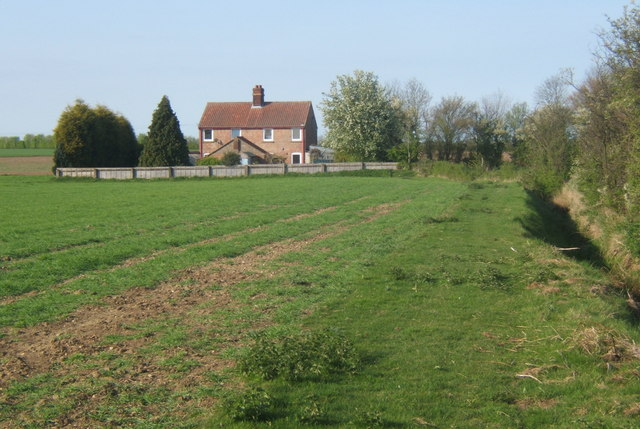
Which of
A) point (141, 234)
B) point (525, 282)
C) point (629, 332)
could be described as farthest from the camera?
point (141, 234)

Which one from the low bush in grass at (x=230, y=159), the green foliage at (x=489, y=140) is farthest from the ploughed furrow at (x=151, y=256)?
the green foliage at (x=489, y=140)

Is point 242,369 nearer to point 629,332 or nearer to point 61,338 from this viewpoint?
point 61,338

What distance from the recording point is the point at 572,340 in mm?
7887

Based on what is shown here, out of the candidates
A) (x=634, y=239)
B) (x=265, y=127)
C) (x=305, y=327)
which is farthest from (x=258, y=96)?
(x=305, y=327)

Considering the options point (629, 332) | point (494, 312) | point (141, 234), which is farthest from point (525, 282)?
point (141, 234)

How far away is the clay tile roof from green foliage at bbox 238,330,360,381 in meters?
65.7

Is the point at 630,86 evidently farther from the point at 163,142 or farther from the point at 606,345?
the point at 163,142

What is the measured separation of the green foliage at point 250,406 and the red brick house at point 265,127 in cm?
6574

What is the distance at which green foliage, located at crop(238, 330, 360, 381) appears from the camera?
6465mm

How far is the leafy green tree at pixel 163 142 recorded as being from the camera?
56969mm

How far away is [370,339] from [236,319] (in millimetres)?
2008

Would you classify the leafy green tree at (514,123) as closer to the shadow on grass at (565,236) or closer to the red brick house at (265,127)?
the red brick house at (265,127)

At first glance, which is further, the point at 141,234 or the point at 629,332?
the point at 141,234

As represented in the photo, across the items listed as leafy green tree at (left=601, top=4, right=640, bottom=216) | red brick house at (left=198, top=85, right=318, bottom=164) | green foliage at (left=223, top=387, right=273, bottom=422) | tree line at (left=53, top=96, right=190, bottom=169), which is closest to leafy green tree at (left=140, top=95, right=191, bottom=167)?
tree line at (left=53, top=96, right=190, bottom=169)
